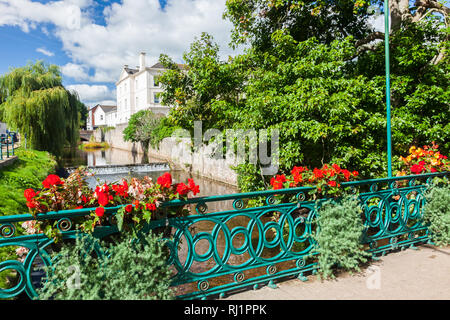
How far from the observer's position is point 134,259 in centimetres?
254

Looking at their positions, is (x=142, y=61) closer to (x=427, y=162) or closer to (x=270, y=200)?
(x=427, y=162)

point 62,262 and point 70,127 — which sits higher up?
point 70,127

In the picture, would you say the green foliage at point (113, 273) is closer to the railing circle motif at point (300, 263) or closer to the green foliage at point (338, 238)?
the railing circle motif at point (300, 263)

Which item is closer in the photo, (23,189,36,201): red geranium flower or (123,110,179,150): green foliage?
(23,189,36,201): red geranium flower

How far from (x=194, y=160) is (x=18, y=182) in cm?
1261

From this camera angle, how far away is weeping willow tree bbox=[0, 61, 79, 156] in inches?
682

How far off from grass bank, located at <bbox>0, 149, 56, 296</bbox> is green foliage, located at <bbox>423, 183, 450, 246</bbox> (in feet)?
21.9

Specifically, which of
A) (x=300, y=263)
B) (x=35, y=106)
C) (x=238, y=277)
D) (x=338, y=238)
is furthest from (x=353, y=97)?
(x=35, y=106)

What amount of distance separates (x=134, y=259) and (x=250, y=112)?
6.16m

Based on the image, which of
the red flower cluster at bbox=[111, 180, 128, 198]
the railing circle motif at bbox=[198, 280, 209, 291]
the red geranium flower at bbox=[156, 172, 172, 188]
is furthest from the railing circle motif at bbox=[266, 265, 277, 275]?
the red flower cluster at bbox=[111, 180, 128, 198]

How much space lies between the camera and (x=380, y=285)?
10.7 ft

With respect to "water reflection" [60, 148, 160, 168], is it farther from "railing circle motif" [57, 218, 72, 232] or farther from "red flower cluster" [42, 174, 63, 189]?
"railing circle motif" [57, 218, 72, 232]

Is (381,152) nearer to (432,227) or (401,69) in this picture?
(401,69)
